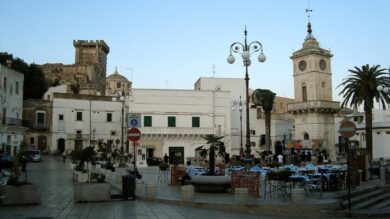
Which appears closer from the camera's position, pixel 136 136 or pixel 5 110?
pixel 136 136

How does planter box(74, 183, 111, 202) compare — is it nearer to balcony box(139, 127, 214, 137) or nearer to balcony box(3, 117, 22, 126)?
balcony box(3, 117, 22, 126)

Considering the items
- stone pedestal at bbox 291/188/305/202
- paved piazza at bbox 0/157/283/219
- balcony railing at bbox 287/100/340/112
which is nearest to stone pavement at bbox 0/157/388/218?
paved piazza at bbox 0/157/283/219

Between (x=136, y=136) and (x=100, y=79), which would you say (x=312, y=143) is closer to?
(x=136, y=136)

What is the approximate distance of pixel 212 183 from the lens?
16.2 meters

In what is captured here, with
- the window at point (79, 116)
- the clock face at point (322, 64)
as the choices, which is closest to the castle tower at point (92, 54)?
the window at point (79, 116)

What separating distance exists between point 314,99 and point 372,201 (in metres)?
41.4

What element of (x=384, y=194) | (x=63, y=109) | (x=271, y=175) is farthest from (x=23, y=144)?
(x=63, y=109)

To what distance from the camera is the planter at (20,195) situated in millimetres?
13266

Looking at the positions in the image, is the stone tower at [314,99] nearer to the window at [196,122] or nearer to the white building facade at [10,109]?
the window at [196,122]

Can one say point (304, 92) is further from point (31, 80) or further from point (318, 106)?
point (31, 80)

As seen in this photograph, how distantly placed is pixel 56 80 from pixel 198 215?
83.2 m

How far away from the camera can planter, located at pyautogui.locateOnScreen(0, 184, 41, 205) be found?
43.5 feet

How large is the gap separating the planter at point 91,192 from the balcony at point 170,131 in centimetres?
3751

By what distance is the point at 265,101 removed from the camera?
52969mm
